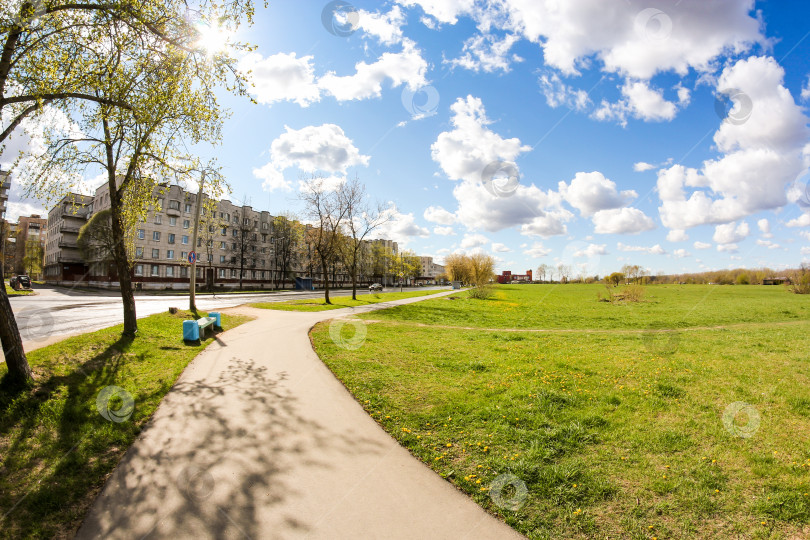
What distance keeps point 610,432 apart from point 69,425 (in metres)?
8.65

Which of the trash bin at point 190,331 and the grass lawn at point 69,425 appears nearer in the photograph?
the grass lawn at point 69,425

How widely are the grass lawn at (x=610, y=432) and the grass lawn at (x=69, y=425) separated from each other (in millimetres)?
3913

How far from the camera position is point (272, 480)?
433 centimetres

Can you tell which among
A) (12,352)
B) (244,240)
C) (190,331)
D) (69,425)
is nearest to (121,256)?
(190,331)

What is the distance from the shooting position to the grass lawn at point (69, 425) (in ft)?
12.7

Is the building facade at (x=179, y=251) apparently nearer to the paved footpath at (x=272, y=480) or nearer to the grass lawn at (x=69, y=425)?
the grass lawn at (x=69, y=425)

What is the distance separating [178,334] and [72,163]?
6.46 m

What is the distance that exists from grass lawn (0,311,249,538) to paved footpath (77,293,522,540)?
31 centimetres

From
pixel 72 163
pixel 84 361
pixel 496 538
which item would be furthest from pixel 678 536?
pixel 72 163

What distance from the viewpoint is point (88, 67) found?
8.44m

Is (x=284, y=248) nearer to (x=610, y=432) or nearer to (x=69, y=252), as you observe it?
(x=69, y=252)

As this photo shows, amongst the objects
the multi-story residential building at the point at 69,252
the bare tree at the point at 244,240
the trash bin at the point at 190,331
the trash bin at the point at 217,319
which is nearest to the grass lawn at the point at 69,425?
the trash bin at the point at 190,331

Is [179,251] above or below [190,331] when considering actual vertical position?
above

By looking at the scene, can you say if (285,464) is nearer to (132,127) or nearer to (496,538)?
(496,538)
